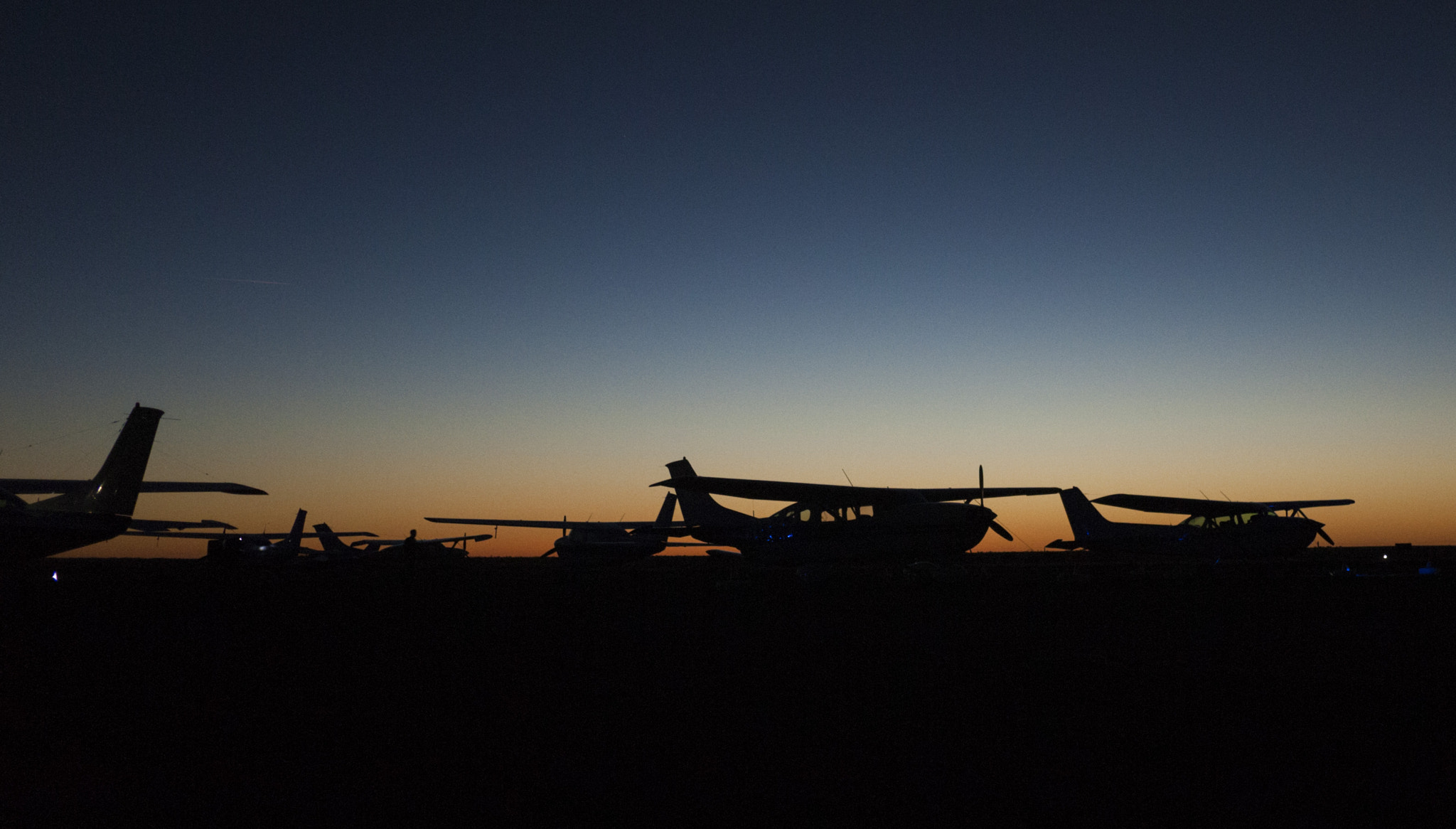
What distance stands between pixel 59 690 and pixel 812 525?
17943mm

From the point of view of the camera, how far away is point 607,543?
39062 millimetres

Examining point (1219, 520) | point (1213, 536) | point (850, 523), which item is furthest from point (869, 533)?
point (1219, 520)

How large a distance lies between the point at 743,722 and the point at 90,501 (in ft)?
66.4

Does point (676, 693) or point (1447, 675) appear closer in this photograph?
point (676, 693)

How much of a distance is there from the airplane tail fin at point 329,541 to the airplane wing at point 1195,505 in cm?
4200

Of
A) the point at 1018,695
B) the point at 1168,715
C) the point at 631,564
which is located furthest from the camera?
the point at 631,564

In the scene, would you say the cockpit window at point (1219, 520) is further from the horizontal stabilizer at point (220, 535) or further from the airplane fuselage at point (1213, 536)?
the horizontal stabilizer at point (220, 535)

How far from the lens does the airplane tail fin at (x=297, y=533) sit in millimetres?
41219

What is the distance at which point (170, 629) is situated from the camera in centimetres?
1170

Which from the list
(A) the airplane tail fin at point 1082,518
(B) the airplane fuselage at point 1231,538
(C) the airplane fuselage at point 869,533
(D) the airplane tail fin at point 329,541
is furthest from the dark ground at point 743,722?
(D) the airplane tail fin at point 329,541

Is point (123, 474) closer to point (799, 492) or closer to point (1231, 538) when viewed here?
point (799, 492)

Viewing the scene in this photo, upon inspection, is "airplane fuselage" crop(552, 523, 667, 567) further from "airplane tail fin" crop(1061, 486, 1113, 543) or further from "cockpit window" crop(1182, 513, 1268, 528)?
"cockpit window" crop(1182, 513, 1268, 528)

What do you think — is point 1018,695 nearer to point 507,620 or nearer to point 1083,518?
point 507,620

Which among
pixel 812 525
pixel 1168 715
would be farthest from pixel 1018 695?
pixel 812 525
